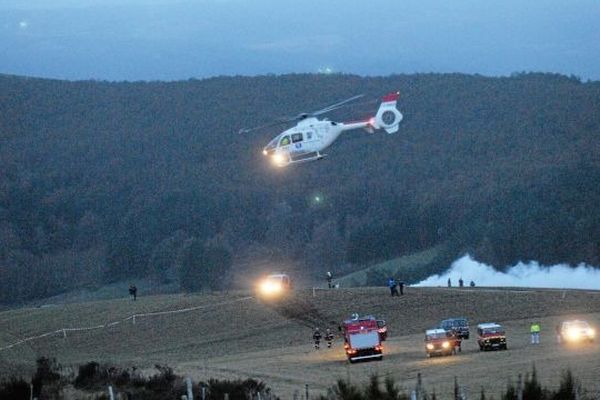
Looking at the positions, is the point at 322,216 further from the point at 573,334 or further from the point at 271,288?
the point at 573,334

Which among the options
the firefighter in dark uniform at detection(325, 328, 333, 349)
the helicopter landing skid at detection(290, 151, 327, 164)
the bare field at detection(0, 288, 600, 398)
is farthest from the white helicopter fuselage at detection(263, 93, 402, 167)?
the firefighter in dark uniform at detection(325, 328, 333, 349)

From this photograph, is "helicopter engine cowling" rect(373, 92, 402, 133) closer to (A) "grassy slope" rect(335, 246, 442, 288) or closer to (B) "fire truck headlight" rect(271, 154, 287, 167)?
(B) "fire truck headlight" rect(271, 154, 287, 167)

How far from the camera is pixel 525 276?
105 metres

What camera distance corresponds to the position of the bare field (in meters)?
51.6

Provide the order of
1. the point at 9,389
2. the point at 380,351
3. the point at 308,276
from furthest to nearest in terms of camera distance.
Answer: the point at 308,276 → the point at 380,351 → the point at 9,389

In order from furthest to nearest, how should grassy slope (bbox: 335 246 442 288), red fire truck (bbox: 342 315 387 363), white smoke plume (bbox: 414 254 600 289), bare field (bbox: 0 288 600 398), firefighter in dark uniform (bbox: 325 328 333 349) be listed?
grassy slope (bbox: 335 246 442 288), white smoke plume (bbox: 414 254 600 289), firefighter in dark uniform (bbox: 325 328 333 349), red fire truck (bbox: 342 315 387 363), bare field (bbox: 0 288 600 398)

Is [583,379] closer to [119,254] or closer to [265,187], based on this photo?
[119,254]

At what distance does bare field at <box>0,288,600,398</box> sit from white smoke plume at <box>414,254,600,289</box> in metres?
22.2

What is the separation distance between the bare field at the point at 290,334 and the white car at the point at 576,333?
0.68 meters

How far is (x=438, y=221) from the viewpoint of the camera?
469ft

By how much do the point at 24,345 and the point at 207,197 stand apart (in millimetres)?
108884

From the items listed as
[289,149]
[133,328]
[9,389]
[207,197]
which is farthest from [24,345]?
[207,197]

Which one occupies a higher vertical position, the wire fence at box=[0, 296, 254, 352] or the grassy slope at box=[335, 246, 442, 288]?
the grassy slope at box=[335, 246, 442, 288]

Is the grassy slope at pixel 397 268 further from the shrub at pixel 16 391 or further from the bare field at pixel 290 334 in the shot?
the shrub at pixel 16 391
